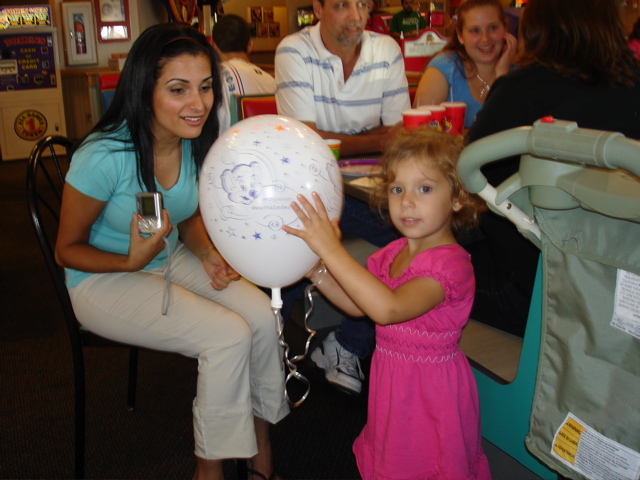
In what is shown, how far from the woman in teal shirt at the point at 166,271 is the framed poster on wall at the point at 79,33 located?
20.1 ft

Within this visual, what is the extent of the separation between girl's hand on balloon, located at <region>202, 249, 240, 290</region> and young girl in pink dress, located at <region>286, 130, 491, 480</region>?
307mm

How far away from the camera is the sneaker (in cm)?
212

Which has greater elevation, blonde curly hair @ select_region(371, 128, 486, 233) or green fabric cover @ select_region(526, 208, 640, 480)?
blonde curly hair @ select_region(371, 128, 486, 233)

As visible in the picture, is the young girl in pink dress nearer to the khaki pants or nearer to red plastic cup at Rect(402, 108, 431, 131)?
the khaki pants

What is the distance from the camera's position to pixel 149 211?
1.40 meters

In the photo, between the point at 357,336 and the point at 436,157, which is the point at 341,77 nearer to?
the point at 357,336

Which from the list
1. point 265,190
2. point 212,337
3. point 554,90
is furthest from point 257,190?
point 554,90

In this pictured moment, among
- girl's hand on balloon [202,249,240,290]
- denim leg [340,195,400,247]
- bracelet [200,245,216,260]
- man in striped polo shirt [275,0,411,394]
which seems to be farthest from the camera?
man in striped polo shirt [275,0,411,394]

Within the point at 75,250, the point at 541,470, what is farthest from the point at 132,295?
the point at 541,470

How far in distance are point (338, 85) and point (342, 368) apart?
1137 mm

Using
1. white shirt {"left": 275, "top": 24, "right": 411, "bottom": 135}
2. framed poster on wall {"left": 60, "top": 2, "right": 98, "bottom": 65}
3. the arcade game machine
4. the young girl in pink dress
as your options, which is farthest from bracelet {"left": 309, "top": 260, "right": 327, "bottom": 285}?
framed poster on wall {"left": 60, "top": 2, "right": 98, "bottom": 65}

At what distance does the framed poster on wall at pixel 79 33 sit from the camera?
268 inches

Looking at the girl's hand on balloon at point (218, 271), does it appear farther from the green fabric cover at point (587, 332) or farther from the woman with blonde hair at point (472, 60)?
the woman with blonde hair at point (472, 60)

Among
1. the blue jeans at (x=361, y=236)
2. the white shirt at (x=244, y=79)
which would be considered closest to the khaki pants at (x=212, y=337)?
the blue jeans at (x=361, y=236)
